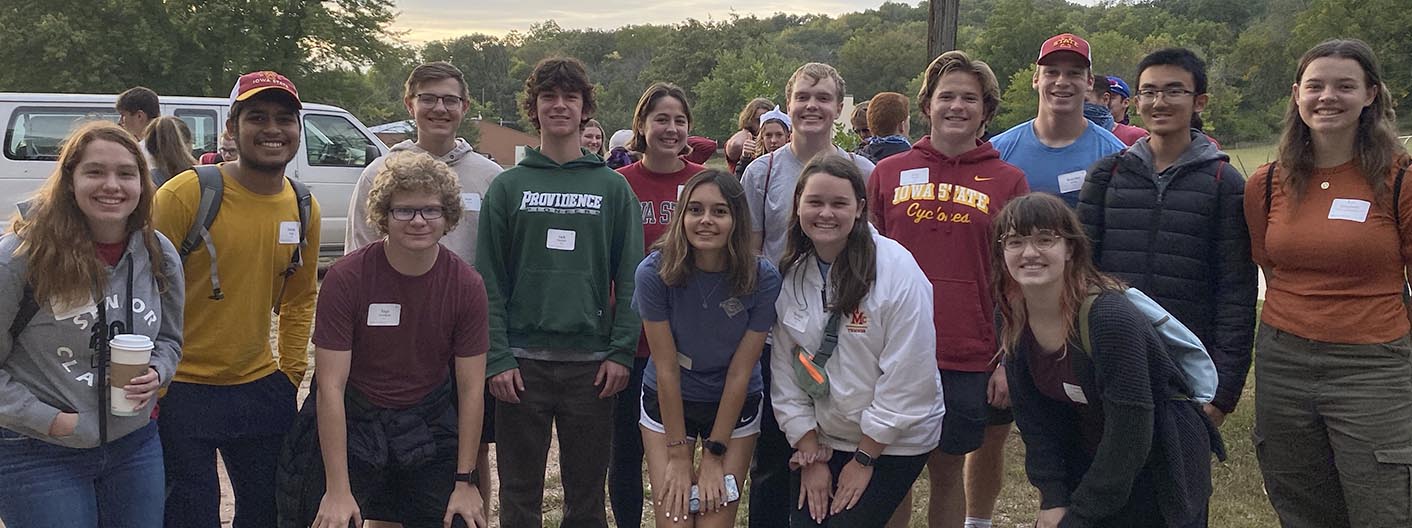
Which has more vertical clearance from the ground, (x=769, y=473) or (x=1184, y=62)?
(x=1184, y=62)

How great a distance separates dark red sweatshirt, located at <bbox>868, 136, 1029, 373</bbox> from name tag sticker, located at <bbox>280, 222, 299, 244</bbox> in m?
2.18

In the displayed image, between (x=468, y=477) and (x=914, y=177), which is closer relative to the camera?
(x=468, y=477)

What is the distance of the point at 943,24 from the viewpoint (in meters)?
7.40

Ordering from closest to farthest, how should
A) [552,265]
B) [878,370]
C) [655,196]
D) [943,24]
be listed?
[878,370] → [552,265] → [655,196] → [943,24]

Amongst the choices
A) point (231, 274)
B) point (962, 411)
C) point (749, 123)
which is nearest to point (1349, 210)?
point (962, 411)

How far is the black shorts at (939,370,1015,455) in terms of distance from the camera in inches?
143

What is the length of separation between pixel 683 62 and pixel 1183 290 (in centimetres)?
7975

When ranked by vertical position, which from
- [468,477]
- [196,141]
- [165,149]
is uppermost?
[196,141]

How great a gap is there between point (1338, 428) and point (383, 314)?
3.14 meters

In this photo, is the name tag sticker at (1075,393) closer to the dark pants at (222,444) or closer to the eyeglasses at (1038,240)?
the eyeglasses at (1038,240)

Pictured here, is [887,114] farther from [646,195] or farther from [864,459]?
[864,459]

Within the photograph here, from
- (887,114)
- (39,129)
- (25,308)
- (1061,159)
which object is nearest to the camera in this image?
(25,308)

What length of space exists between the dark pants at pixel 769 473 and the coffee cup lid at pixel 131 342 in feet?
6.61

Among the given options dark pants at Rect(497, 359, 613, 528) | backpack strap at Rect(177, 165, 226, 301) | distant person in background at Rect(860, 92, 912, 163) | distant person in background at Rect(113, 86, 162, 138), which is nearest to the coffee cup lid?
backpack strap at Rect(177, 165, 226, 301)
